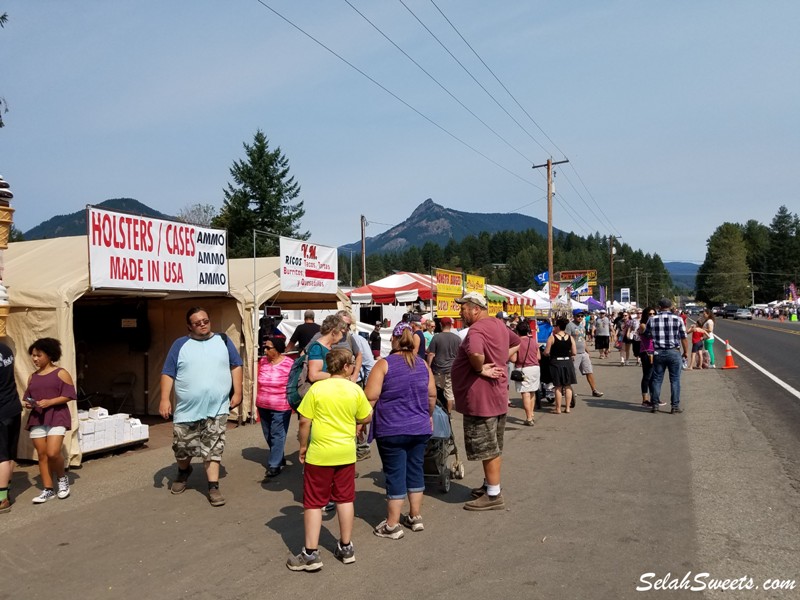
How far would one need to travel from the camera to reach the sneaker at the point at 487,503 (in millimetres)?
5586

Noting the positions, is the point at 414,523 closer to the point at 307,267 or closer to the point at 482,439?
the point at 482,439

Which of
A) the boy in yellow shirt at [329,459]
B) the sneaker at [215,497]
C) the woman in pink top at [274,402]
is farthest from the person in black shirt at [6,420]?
the boy in yellow shirt at [329,459]

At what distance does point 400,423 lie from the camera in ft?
16.2

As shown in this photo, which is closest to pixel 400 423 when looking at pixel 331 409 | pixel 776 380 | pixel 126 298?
pixel 331 409

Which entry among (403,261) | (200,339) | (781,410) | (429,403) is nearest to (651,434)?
(781,410)

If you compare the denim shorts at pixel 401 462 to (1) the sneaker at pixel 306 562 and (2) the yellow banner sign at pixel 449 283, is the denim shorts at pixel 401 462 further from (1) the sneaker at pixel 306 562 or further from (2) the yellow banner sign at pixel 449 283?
(2) the yellow banner sign at pixel 449 283

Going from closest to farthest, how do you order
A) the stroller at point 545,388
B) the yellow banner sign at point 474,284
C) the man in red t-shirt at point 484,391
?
the man in red t-shirt at point 484,391 < the stroller at point 545,388 < the yellow banner sign at point 474,284

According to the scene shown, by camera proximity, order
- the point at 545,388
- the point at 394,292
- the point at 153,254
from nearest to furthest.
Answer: the point at 153,254, the point at 545,388, the point at 394,292

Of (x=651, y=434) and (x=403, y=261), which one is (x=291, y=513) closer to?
(x=651, y=434)

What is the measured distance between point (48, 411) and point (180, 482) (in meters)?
1.48

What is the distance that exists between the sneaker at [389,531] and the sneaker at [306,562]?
2.36 ft

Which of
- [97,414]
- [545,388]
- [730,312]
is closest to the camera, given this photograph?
[97,414]

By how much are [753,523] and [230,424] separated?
318 inches

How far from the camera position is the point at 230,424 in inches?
420
